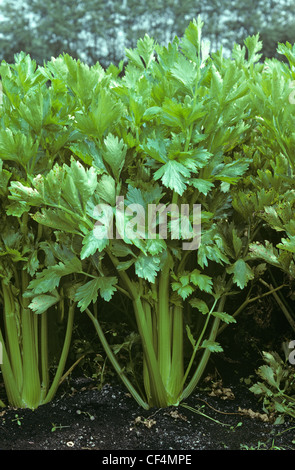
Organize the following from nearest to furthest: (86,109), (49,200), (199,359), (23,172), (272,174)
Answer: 1. (49,200)
2. (86,109)
3. (23,172)
4. (272,174)
5. (199,359)

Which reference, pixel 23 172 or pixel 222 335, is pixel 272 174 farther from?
pixel 23 172

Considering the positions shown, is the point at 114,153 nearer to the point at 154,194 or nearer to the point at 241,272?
the point at 154,194

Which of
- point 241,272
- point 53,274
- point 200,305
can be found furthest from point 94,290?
point 241,272

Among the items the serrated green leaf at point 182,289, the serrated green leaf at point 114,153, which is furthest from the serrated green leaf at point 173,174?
the serrated green leaf at point 182,289

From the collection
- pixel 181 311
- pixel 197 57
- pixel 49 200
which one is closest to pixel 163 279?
pixel 181 311

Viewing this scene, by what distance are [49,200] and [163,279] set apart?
0.51 m

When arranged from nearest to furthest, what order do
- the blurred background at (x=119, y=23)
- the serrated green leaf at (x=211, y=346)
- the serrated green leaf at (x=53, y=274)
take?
1. the serrated green leaf at (x=53, y=274)
2. the serrated green leaf at (x=211, y=346)
3. the blurred background at (x=119, y=23)

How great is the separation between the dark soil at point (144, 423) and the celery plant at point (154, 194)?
3.6 inches

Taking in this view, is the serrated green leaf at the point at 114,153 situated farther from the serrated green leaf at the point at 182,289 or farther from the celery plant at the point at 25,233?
the serrated green leaf at the point at 182,289

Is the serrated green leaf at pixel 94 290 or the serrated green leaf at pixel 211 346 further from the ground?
the serrated green leaf at pixel 94 290

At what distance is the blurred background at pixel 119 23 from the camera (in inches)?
588

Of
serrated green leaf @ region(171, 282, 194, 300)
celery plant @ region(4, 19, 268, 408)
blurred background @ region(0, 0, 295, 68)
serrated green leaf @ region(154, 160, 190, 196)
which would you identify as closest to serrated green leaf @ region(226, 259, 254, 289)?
celery plant @ region(4, 19, 268, 408)

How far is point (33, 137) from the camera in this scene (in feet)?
6.25

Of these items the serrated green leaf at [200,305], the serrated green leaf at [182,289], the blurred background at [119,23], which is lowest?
the serrated green leaf at [200,305]
